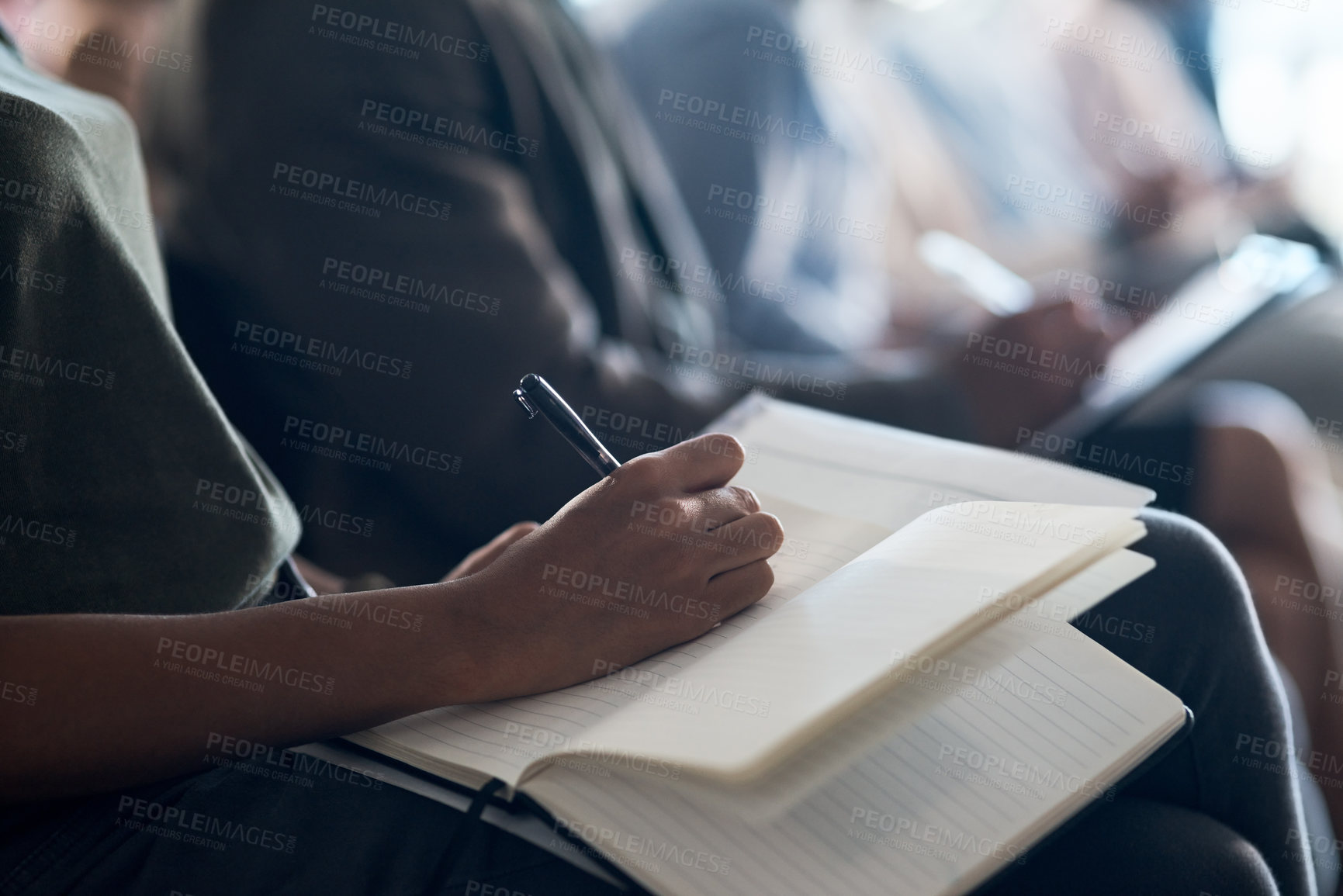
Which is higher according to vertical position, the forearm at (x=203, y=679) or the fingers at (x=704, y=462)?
the fingers at (x=704, y=462)

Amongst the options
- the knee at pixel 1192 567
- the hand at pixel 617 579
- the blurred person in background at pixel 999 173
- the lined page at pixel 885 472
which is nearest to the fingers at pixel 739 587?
the hand at pixel 617 579

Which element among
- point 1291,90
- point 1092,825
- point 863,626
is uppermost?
point 1291,90

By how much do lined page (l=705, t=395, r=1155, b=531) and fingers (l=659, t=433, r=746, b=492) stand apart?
101mm

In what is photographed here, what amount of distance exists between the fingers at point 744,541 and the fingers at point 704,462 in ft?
0.08

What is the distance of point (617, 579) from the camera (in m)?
0.44

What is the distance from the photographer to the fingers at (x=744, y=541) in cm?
46

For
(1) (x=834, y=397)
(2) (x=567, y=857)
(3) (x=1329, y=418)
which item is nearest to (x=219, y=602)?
(2) (x=567, y=857)

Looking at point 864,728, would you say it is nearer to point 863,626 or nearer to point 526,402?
point 863,626

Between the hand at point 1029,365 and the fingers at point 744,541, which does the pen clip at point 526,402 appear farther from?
the hand at point 1029,365

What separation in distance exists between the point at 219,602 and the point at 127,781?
0.14 meters

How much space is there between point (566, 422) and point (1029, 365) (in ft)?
2.05

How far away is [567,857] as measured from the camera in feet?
1.23

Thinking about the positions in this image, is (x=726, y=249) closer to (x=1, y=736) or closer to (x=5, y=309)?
(x=5, y=309)

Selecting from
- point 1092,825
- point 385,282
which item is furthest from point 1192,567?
point 385,282
